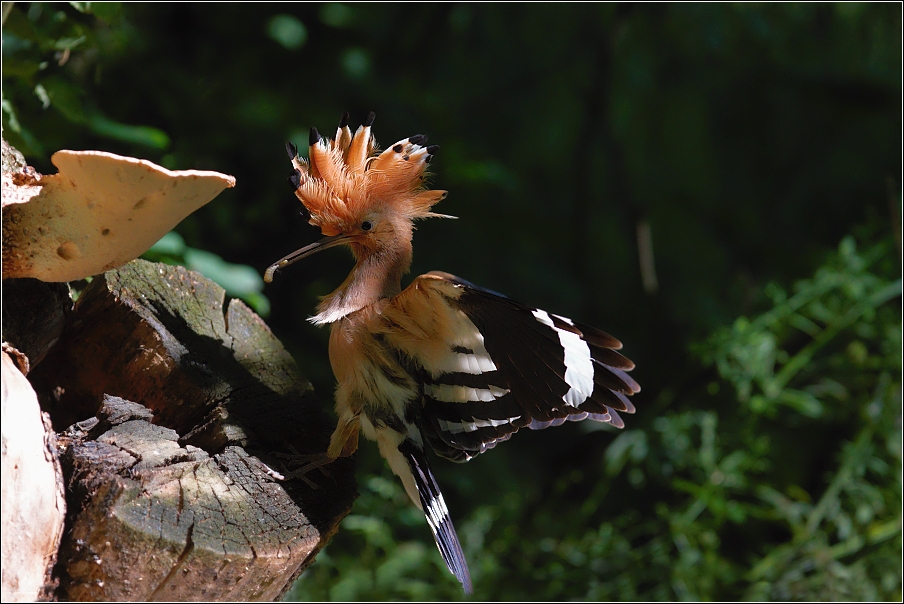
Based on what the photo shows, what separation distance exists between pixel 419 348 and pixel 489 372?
0.17 meters

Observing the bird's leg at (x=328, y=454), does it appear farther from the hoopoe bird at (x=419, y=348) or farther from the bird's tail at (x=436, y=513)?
the bird's tail at (x=436, y=513)

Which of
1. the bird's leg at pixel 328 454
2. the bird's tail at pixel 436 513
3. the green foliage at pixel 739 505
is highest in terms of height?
the bird's leg at pixel 328 454

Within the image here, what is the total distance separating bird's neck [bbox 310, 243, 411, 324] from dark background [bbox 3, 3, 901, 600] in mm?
1015

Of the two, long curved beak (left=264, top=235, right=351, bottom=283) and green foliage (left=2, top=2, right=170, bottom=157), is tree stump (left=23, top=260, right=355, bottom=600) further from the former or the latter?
green foliage (left=2, top=2, right=170, bottom=157)

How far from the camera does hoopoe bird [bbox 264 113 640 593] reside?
1.40 m

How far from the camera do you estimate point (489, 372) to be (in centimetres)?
147

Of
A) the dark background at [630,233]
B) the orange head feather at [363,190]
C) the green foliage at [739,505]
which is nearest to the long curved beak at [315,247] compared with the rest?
the orange head feather at [363,190]

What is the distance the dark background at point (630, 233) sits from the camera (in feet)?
8.94

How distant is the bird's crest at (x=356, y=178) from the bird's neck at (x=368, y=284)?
89 millimetres

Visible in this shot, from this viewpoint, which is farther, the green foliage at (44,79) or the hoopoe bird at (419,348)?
the green foliage at (44,79)

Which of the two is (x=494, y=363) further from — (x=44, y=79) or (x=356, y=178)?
(x=44, y=79)

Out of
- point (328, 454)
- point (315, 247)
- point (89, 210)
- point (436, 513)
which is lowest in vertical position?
point (436, 513)

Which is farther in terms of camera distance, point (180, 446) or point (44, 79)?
point (44, 79)

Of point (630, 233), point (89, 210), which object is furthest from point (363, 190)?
point (630, 233)
